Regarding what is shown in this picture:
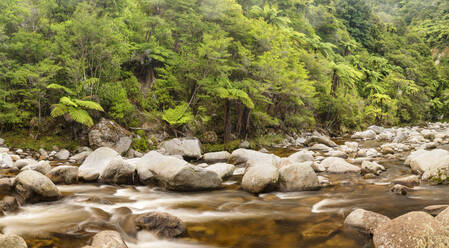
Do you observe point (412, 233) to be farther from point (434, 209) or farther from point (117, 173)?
point (117, 173)

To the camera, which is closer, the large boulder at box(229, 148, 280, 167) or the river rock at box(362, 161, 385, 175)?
the river rock at box(362, 161, 385, 175)

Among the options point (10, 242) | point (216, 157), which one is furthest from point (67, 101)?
point (10, 242)

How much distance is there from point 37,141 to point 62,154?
6.24 ft

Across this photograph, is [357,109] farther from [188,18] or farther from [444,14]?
[444,14]

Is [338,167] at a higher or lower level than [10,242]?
lower

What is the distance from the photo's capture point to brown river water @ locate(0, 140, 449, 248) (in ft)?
12.0

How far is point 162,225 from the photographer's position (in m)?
3.80

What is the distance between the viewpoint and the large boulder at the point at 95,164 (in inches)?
281

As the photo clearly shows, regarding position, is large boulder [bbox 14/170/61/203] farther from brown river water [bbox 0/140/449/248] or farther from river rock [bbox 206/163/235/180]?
river rock [bbox 206/163/235/180]

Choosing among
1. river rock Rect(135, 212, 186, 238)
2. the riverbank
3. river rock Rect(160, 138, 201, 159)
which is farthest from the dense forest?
river rock Rect(135, 212, 186, 238)

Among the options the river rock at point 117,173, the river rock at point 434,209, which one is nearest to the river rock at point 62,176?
the river rock at point 117,173

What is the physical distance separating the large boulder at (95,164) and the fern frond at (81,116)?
14.8 feet

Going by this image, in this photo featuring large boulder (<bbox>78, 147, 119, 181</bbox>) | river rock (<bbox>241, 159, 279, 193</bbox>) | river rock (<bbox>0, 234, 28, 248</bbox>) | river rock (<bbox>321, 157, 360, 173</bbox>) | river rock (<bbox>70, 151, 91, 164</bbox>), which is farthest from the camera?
river rock (<bbox>70, 151, 91, 164</bbox>)

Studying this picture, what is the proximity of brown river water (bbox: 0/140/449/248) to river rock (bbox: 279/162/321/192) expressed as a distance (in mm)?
201
